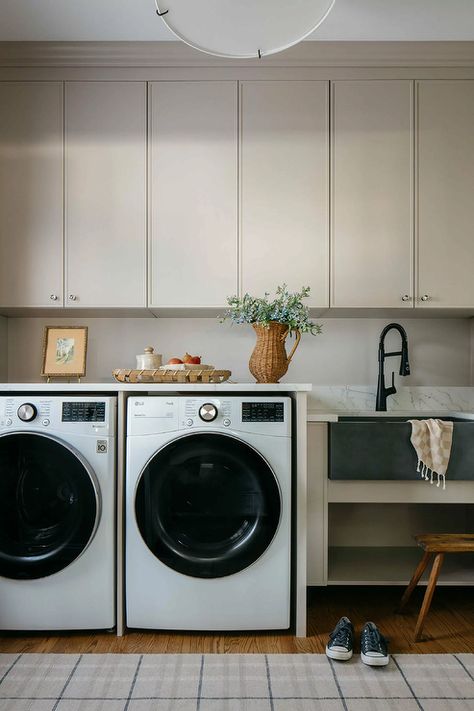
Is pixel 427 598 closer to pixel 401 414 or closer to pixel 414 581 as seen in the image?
pixel 414 581

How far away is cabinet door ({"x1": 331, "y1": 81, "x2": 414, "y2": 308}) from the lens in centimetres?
255

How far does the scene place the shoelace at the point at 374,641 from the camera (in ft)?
6.38

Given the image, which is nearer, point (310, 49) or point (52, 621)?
point (52, 621)

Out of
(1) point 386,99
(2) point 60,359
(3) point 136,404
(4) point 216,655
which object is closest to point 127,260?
(2) point 60,359

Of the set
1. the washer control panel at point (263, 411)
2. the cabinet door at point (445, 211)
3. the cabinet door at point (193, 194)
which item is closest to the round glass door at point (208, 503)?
the washer control panel at point (263, 411)

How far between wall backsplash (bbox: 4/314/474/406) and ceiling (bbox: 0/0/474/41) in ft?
4.36

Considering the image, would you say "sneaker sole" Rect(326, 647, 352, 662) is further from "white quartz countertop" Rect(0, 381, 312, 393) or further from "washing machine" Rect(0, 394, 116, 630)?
"white quartz countertop" Rect(0, 381, 312, 393)

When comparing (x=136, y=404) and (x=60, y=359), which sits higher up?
(x=60, y=359)

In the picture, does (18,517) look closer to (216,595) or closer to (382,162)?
(216,595)

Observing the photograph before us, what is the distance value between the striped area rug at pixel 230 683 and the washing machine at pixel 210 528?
6.7 inches

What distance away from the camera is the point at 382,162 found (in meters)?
2.56

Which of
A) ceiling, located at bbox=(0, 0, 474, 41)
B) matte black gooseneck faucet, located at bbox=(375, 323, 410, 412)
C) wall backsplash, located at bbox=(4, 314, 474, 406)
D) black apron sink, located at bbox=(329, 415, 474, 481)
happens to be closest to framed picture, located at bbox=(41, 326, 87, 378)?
wall backsplash, located at bbox=(4, 314, 474, 406)

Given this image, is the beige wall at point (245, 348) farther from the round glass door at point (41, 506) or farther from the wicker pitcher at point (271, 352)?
the round glass door at point (41, 506)

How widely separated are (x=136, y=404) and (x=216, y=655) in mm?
974
